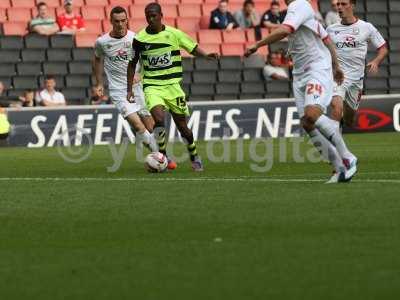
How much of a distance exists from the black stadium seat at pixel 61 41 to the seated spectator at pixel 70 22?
126 mm

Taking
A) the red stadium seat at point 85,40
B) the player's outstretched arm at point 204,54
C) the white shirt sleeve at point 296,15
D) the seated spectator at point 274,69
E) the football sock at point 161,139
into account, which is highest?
the white shirt sleeve at point 296,15

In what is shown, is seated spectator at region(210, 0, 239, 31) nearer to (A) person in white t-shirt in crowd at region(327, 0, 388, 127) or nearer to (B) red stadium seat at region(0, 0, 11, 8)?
(B) red stadium seat at region(0, 0, 11, 8)

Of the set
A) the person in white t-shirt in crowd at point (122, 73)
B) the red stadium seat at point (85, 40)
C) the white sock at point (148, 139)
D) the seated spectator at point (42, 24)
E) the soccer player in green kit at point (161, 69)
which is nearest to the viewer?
the soccer player in green kit at point (161, 69)

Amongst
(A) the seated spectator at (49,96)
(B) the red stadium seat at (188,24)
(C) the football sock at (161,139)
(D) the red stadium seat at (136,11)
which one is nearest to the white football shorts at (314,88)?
(C) the football sock at (161,139)

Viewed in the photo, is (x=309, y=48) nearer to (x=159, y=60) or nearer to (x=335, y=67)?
(x=335, y=67)

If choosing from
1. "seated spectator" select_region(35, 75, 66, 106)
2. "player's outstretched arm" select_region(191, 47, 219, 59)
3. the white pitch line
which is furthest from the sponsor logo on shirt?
"seated spectator" select_region(35, 75, 66, 106)

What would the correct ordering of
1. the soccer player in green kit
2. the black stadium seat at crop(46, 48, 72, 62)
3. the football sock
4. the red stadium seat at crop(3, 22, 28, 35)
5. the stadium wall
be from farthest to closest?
the red stadium seat at crop(3, 22, 28, 35)
the black stadium seat at crop(46, 48, 72, 62)
the stadium wall
the football sock
the soccer player in green kit

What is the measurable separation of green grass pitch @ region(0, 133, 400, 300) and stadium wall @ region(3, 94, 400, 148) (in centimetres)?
928

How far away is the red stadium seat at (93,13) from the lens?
30719mm

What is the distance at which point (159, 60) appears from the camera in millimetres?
17906

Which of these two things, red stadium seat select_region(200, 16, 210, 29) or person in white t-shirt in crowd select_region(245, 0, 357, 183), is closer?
person in white t-shirt in crowd select_region(245, 0, 357, 183)

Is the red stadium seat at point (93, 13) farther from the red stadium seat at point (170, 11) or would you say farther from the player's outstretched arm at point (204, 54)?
the player's outstretched arm at point (204, 54)

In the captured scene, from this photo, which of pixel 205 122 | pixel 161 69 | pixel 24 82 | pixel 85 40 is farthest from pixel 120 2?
pixel 161 69

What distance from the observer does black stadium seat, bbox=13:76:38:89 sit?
28547 mm
